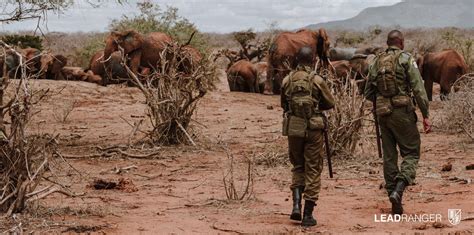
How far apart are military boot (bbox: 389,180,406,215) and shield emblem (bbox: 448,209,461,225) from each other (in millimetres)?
436

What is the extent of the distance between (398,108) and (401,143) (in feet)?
1.12

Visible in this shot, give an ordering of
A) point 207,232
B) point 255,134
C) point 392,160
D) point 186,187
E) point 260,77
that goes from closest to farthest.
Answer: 1. point 207,232
2. point 392,160
3. point 186,187
4. point 255,134
5. point 260,77

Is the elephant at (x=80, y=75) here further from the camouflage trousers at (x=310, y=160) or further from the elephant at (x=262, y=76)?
the camouflage trousers at (x=310, y=160)

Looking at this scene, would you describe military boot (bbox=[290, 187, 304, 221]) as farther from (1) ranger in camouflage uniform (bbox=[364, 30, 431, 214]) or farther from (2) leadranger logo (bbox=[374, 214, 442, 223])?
(1) ranger in camouflage uniform (bbox=[364, 30, 431, 214])

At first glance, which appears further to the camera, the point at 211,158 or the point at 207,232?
the point at 211,158

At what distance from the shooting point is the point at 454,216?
677 centimetres

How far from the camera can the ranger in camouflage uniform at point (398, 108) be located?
6910 millimetres

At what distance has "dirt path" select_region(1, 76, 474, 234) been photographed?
665 cm

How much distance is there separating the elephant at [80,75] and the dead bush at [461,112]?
11.1 meters

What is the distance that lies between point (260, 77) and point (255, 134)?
8322 mm

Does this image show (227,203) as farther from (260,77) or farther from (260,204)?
(260,77)

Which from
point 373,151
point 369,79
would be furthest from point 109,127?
point 369,79

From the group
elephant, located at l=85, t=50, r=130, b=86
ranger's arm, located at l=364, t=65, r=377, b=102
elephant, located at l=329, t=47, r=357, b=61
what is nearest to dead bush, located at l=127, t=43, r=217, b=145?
ranger's arm, located at l=364, t=65, r=377, b=102

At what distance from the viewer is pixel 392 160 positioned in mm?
7137
